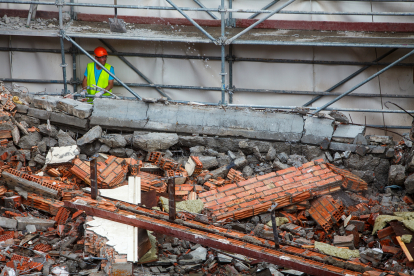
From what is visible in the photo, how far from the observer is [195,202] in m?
7.48

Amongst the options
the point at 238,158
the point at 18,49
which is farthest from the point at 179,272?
the point at 18,49

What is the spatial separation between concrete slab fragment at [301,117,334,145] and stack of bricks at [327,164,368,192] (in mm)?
570

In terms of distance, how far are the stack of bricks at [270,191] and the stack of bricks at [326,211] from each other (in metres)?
0.16

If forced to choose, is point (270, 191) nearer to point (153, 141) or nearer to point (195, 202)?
point (195, 202)

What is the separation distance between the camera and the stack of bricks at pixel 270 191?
24.4 feet

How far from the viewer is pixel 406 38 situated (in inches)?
361

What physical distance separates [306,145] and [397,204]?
180 cm

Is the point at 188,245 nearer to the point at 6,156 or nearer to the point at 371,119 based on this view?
the point at 6,156

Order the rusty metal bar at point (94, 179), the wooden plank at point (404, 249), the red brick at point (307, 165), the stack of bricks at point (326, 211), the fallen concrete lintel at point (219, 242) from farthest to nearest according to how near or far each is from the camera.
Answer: the red brick at point (307, 165) < the stack of bricks at point (326, 211) < the rusty metal bar at point (94, 179) < the wooden plank at point (404, 249) < the fallen concrete lintel at point (219, 242)

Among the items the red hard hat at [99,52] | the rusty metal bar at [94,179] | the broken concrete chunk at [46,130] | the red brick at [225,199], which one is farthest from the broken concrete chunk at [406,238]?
the red hard hat at [99,52]

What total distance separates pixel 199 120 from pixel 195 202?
1.77 metres

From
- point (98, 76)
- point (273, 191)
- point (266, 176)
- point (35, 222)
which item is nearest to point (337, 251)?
point (273, 191)

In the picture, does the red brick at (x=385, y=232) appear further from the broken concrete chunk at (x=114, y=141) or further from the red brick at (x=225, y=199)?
the broken concrete chunk at (x=114, y=141)

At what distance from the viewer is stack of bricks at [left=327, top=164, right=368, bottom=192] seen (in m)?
7.95
